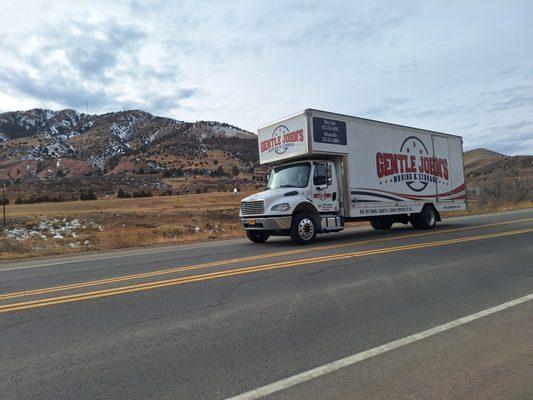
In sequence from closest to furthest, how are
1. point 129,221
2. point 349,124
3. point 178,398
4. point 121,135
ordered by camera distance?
1. point 178,398
2. point 349,124
3. point 129,221
4. point 121,135

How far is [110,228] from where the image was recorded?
32156mm

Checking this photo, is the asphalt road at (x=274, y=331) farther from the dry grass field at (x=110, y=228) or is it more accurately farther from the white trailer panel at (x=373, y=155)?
the dry grass field at (x=110, y=228)

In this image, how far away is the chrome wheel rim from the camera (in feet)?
45.4

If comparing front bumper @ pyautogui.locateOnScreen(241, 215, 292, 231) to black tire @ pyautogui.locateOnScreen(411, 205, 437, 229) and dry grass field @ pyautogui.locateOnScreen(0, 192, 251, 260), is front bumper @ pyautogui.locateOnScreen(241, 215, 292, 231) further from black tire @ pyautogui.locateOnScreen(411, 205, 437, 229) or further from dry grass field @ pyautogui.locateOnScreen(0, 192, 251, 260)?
black tire @ pyautogui.locateOnScreen(411, 205, 437, 229)

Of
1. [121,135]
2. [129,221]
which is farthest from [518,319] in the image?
[121,135]

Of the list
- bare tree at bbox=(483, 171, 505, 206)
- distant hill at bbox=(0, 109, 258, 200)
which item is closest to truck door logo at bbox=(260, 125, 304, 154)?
bare tree at bbox=(483, 171, 505, 206)

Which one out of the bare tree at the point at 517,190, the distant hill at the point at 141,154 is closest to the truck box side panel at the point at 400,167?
the bare tree at the point at 517,190

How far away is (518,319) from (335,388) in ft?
10.5

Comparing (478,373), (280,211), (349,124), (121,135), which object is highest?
(121,135)

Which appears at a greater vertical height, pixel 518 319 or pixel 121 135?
pixel 121 135

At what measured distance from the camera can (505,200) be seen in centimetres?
4547

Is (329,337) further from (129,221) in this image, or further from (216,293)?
(129,221)

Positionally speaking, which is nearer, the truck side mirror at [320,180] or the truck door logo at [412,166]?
the truck side mirror at [320,180]

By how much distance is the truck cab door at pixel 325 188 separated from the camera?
14.6m
